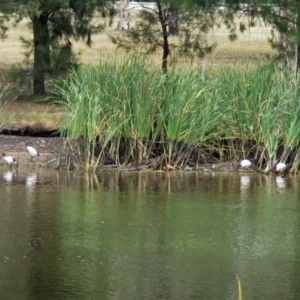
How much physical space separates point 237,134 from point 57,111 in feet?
17.2

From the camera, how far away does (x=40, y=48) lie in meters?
21.5

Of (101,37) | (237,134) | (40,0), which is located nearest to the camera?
(237,134)

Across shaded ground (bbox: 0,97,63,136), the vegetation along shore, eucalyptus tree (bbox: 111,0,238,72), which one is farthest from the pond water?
eucalyptus tree (bbox: 111,0,238,72)

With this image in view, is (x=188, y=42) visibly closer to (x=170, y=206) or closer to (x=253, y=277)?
(x=170, y=206)

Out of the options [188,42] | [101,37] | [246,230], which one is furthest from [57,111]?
[101,37]

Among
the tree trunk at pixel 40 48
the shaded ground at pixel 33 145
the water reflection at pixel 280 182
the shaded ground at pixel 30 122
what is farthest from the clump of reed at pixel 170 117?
the tree trunk at pixel 40 48

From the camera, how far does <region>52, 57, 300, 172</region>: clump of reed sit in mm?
16062

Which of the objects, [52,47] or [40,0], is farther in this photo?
[52,47]

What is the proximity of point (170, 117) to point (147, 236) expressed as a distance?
508 cm

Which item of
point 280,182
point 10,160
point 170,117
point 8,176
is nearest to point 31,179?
point 8,176

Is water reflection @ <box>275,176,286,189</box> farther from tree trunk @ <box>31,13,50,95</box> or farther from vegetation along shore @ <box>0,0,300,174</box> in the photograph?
tree trunk @ <box>31,13,50,95</box>

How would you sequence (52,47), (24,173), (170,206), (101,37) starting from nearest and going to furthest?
(170,206) → (24,173) → (52,47) → (101,37)

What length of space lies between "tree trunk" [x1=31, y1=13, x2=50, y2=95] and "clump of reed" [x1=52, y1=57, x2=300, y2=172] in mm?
5016

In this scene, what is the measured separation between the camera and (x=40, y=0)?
2008cm
